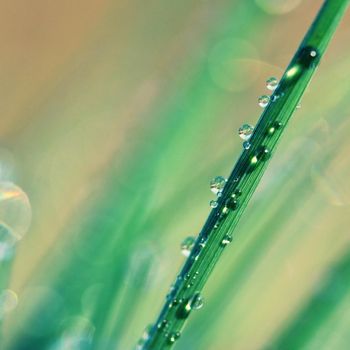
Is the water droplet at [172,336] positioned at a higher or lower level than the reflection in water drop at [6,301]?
lower

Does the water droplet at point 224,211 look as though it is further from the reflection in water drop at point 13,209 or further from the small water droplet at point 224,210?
the reflection in water drop at point 13,209

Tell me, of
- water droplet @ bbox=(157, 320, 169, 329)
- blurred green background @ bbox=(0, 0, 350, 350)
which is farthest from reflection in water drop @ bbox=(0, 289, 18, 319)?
water droplet @ bbox=(157, 320, 169, 329)

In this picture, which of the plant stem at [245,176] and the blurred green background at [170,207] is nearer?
the plant stem at [245,176]

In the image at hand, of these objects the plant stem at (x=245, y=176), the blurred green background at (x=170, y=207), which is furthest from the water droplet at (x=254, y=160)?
the blurred green background at (x=170, y=207)

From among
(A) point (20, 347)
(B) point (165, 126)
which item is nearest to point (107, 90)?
(B) point (165, 126)

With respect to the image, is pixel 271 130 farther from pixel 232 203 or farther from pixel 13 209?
pixel 13 209

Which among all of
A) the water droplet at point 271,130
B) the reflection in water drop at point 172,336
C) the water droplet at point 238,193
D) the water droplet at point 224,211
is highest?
the water droplet at point 271,130

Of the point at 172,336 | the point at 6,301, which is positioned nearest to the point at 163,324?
the point at 172,336
